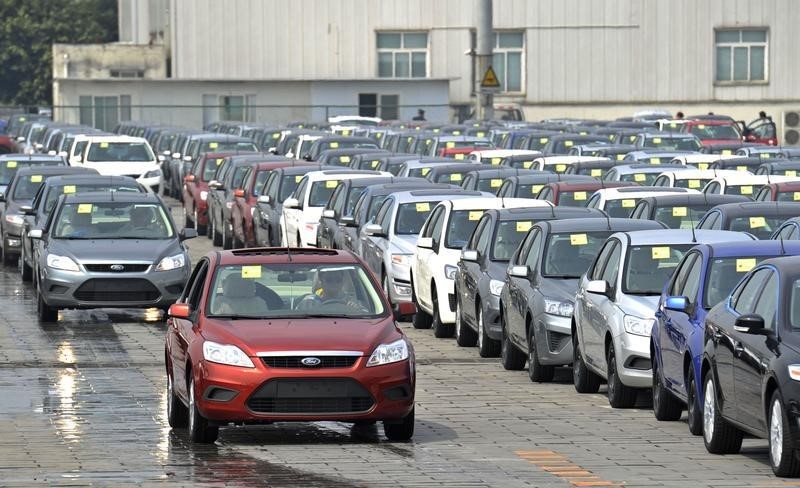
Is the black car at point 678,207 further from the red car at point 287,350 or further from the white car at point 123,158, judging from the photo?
the white car at point 123,158

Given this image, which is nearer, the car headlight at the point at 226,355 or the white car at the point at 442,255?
the car headlight at the point at 226,355

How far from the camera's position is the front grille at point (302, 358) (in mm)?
13758

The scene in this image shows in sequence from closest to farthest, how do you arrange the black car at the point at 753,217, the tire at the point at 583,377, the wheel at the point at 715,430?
the wheel at the point at 715,430 → the tire at the point at 583,377 → the black car at the point at 753,217

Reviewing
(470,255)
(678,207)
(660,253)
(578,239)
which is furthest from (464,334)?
(660,253)

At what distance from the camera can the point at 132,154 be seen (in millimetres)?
45906

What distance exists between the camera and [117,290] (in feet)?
78.0

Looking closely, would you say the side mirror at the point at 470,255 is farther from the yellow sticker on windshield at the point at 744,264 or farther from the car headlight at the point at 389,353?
the car headlight at the point at 389,353

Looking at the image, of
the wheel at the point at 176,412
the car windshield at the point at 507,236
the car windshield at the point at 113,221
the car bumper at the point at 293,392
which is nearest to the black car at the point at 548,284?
the car windshield at the point at 507,236

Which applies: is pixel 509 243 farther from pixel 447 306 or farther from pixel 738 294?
pixel 738 294

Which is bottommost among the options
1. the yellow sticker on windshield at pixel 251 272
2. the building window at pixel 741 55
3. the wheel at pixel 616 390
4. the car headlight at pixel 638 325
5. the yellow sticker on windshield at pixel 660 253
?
the wheel at pixel 616 390

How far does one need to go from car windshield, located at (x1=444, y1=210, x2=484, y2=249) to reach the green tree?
99.5 m

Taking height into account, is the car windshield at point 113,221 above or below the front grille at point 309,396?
above

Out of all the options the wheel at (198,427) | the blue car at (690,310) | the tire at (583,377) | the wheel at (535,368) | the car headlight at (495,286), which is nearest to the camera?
the wheel at (198,427)

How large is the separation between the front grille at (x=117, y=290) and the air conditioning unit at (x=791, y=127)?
63.6 metres
